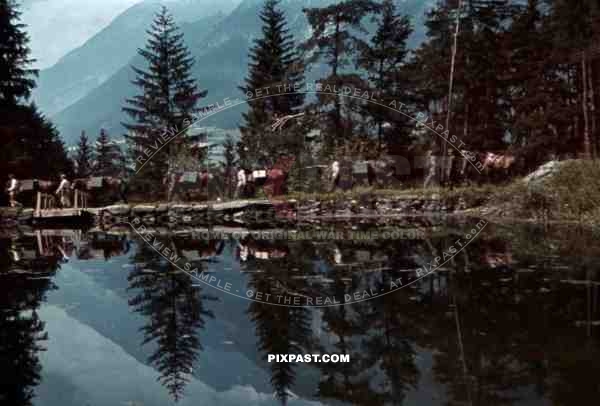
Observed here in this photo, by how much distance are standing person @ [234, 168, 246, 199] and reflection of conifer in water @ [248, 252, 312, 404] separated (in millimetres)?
12589

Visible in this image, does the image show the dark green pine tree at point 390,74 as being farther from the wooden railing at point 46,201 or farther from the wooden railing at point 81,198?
the wooden railing at point 46,201

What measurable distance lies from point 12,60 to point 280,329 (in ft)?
83.6

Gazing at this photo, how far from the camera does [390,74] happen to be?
2595 cm

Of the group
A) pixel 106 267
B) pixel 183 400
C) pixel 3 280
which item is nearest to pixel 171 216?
pixel 106 267

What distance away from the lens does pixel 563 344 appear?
4.31 m

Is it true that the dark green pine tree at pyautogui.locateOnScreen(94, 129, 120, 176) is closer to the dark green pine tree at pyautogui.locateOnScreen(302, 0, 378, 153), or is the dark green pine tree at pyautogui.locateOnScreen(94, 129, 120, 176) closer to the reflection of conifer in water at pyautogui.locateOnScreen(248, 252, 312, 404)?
the dark green pine tree at pyautogui.locateOnScreen(302, 0, 378, 153)

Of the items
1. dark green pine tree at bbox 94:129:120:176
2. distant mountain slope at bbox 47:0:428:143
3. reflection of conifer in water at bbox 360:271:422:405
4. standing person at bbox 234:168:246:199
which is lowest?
reflection of conifer in water at bbox 360:271:422:405

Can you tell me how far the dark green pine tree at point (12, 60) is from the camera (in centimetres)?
2581

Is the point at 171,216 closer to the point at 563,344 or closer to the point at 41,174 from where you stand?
the point at 41,174

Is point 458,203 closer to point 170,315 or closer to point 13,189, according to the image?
point 170,315

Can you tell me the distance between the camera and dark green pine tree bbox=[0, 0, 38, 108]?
→ 84.7ft

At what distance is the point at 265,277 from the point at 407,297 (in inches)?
81.6

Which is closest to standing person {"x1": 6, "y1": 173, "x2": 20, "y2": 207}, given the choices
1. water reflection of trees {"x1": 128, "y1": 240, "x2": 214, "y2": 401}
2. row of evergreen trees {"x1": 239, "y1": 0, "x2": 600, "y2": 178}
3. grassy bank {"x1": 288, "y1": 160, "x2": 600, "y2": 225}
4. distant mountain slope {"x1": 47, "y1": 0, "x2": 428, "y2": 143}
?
row of evergreen trees {"x1": 239, "y1": 0, "x2": 600, "y2": 178}

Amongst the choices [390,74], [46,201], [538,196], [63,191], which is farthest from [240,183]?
[390,74]
